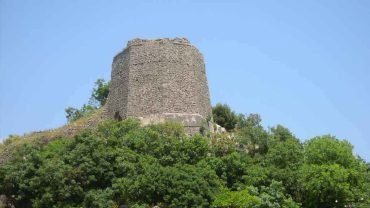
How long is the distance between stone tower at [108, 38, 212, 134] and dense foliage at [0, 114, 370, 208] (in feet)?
6.80

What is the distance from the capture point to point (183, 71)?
29516 mm

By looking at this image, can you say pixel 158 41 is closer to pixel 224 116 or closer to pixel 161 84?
pixel 161 84

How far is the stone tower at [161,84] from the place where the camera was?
28453mm

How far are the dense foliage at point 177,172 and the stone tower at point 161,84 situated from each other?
2074mm

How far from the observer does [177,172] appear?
2186 centimetres

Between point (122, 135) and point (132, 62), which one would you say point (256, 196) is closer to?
point (122, 135)

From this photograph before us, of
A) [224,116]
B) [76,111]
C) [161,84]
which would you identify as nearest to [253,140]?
[161,84]

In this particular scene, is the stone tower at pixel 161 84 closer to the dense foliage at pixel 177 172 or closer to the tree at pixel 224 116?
the dense foliage at pixel 177 172

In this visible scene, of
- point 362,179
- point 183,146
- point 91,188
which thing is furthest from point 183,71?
point 362,179

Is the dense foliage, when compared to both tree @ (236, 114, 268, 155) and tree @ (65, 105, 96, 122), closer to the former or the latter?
tree @ (236, 114, 268, 155)

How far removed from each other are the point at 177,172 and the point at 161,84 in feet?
25.8

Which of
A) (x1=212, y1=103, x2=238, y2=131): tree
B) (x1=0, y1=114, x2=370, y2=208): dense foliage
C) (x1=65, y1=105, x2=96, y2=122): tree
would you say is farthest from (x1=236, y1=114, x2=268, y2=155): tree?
(x1=65, y1=105, x2=96, y2=122): tree

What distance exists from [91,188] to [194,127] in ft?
22.6

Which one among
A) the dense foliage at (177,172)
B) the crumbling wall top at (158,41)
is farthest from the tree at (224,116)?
the dense foliage at (177,172)
